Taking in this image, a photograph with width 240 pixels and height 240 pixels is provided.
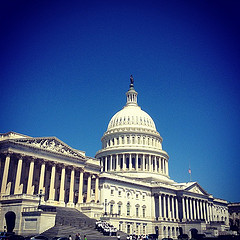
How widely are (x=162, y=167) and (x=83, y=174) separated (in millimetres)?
51887

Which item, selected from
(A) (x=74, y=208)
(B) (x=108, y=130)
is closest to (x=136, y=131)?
(B) (x=108, y=130)

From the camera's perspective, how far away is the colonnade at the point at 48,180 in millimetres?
63781

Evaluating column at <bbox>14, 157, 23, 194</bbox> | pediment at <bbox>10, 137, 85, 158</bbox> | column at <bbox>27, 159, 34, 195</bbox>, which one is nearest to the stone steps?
column at <bbox>27, 159, 34, 195</bbox>

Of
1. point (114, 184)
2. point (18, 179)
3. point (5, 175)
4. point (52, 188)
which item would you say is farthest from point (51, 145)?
point (114, 184)

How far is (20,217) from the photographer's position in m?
57.5

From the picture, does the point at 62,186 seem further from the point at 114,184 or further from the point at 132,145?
the point at 132,145

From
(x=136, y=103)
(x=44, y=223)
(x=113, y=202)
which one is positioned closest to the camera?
(x=44, y=223)

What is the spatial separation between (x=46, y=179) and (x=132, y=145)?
171 ft

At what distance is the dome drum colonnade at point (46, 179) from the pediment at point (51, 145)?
8.41 feet

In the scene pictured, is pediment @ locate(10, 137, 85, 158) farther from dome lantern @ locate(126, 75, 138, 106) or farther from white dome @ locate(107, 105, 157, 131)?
dome lantern @ locate(126, 75, 138, 106)

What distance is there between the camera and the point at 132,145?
121 meters

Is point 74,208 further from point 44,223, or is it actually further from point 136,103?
point 136,103

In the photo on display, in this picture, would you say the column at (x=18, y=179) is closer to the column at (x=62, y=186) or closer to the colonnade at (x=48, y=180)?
the colonnade at (x=48, y=180)

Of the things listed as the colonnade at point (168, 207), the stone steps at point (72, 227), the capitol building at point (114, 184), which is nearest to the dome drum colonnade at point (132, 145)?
the capitol building at point (114, 184)
